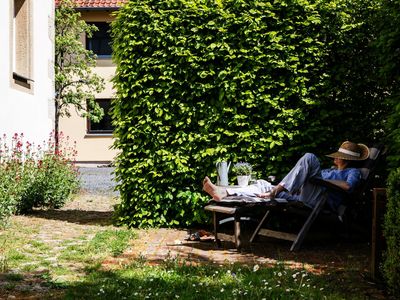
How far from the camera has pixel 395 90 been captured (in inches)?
288

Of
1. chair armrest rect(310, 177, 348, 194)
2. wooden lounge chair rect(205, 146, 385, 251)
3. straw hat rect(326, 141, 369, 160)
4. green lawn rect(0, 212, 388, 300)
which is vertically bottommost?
green lawn rect(0, 212, 388, 300)

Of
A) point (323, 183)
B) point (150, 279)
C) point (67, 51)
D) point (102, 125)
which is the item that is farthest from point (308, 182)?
point (102, 125)

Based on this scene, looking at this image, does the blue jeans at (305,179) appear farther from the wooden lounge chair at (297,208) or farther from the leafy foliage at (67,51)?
the leafy foliage at (67,51)

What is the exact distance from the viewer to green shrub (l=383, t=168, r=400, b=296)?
176 inches

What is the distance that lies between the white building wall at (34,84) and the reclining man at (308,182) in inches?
213

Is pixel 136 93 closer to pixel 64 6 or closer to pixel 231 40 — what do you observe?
pixel 231 40

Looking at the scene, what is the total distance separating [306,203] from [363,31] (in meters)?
2.54

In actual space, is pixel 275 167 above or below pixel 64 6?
below

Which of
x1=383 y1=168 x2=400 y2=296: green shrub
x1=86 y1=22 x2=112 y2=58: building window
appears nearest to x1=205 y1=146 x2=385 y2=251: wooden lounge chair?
x1=383 y1=168 x2=400 y2=296: green shrub

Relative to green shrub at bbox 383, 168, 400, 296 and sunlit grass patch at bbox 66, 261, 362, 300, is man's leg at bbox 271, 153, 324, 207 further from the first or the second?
green shrub at bbox 383, 168, 400, 296

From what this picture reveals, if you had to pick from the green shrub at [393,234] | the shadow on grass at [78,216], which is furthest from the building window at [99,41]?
the green shrub at [393,234]

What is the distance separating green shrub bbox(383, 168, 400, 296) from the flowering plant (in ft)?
11.2

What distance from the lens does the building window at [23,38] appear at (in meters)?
13.0

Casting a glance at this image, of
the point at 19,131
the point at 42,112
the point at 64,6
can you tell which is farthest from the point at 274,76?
the point at 64,6
